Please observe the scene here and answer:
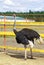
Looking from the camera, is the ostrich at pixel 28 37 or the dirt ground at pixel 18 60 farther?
the ostrich at pixel 28 37

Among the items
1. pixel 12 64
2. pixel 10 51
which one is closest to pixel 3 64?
pixel 12 64

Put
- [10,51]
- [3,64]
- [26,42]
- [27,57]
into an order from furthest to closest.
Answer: [10,51], [27,57], [26,42], [3,64]

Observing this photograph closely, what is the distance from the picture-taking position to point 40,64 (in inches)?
332

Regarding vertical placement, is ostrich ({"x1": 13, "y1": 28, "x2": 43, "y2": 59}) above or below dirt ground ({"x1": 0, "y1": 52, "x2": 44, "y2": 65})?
above

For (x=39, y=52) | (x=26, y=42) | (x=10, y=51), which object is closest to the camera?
(x=26, y=42)

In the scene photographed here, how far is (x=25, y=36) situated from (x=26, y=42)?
0.20 metres

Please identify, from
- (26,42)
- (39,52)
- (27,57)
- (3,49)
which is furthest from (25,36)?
(3,49)

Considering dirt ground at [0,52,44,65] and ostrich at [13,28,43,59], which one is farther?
ostrich at [13,28,43,59]

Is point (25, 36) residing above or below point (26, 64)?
above

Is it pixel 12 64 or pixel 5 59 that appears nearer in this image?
pixel 12 64

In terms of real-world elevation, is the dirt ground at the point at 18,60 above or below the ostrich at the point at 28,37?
below

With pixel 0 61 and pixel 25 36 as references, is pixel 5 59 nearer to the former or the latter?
pixel 0 61

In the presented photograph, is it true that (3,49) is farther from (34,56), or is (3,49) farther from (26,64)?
(26,64)

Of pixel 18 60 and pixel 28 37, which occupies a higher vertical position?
pixel 28 37
